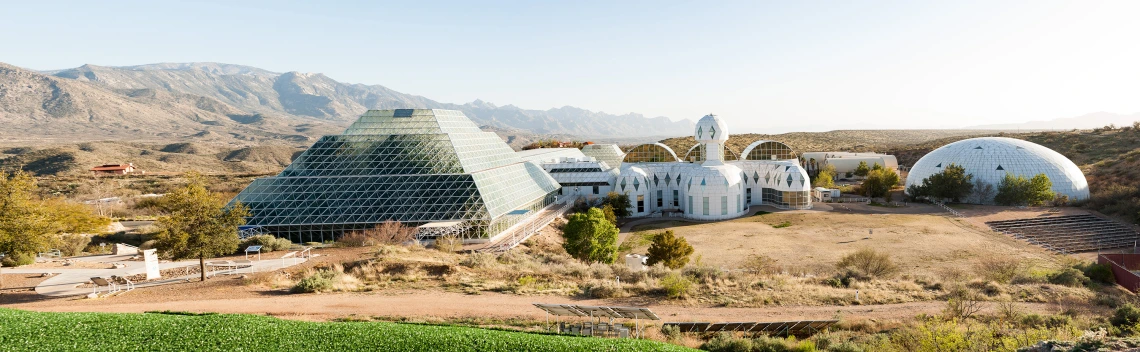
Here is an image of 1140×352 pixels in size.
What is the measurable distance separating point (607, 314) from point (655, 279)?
10011 millimetres

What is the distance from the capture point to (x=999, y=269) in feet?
98.6

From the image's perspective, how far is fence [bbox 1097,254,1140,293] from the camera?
86.0ft

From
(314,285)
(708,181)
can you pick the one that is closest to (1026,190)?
(708,181)

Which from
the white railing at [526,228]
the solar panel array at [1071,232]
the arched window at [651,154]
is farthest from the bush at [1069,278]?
the arched window at [651,154]

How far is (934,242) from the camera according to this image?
41.5 meters

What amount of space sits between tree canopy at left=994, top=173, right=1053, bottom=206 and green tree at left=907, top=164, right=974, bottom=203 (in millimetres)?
3199

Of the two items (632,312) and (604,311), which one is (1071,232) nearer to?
(632,312)

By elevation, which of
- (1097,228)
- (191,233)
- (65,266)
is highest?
(191,233)

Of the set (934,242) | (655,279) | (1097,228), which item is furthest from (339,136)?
(1097,228)

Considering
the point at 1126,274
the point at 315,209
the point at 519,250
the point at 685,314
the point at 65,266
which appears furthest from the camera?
the point at 315,209

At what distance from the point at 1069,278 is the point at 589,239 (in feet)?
81.9

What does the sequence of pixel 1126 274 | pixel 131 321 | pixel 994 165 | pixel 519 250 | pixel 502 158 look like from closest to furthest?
pixel 131 321 < pixel 1126 274 < pixel 519 250 < pixel 502 158 < pixel 994 165

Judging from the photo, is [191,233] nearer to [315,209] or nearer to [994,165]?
[315,209]

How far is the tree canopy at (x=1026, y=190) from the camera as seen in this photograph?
55.1 metres
